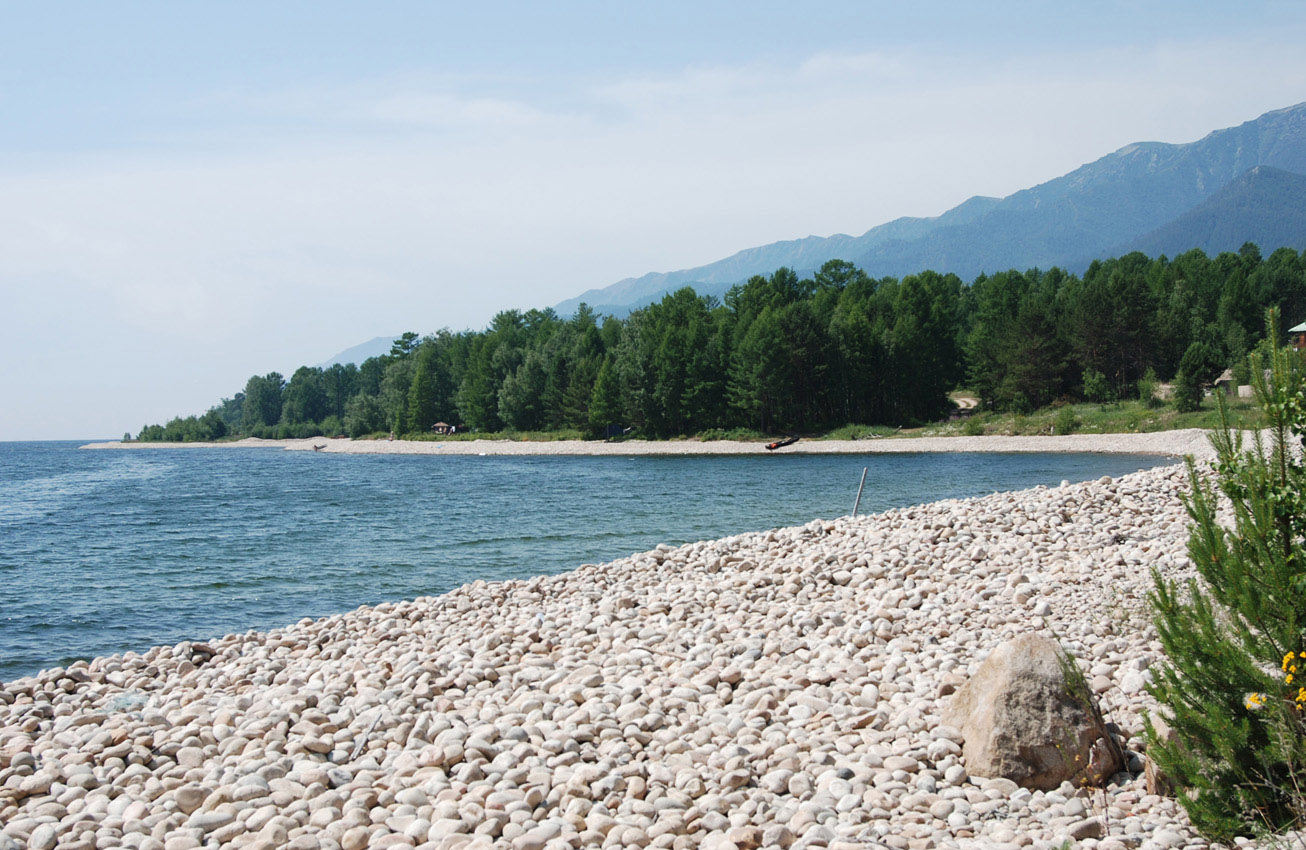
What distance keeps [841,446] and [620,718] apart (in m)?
56.9

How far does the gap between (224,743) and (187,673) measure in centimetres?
356

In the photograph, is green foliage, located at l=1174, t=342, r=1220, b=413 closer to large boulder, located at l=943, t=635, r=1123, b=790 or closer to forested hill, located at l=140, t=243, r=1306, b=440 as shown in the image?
forested hill, located at l=140, t=243, r=1306, b=440

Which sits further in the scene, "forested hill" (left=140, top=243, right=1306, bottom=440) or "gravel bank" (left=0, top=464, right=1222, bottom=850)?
"forested hill" (left=140, top=243, right=1306, bottom=440)

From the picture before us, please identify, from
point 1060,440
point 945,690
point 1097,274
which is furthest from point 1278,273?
point 945,690

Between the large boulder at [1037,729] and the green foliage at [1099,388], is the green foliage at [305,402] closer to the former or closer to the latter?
the green foliage at [1099,388]

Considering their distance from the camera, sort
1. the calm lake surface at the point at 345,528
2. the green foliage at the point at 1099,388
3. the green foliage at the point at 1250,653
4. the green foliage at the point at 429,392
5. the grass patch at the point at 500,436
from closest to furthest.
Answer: the green foliage at the point at 1250,653
the calm lake surface at the point at 345,528
the green foliage at the point at 1099,388
the grass patch at the point at 500,436
the green foliage at the point at 429,392

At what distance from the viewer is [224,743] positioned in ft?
24.5

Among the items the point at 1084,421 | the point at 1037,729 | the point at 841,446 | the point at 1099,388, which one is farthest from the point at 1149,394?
the point at 1037,729

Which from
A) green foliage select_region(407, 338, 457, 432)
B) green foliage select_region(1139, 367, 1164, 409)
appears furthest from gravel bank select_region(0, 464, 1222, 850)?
green foliage select_region(407, 338, 457, 432)

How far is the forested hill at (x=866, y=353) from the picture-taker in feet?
226

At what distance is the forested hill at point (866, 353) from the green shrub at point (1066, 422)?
23.2 feet

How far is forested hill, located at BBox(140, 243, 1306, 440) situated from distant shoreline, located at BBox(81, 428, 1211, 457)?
422 centimetres

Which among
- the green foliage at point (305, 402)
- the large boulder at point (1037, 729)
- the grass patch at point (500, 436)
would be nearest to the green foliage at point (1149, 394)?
the grass patch at point (500, 436)

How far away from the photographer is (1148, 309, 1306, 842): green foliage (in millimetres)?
4523
